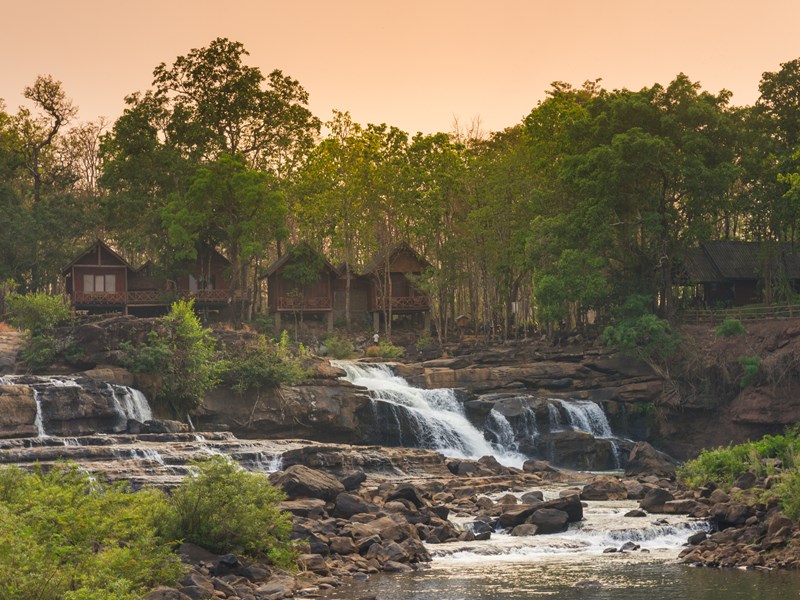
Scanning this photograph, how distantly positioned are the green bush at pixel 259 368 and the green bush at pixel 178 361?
86cm

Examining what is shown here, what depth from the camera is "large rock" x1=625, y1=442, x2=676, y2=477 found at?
144 feet

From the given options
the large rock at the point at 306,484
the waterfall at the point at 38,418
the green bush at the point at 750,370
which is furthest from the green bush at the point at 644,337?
the waterfall at the point at 38,418

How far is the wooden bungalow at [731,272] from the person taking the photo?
61.3 meters

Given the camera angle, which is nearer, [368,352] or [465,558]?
[465,558]

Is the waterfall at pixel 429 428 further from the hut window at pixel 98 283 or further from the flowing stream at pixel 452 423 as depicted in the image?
the hut window at pixel 98 283

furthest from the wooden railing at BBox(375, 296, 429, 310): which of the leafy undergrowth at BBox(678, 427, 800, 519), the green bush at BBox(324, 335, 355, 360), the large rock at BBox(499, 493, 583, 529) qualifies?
the large rock at BBox(499, 493, 583, 529)

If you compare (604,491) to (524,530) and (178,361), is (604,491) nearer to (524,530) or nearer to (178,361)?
(524,530)

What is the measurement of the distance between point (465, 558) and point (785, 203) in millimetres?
32557

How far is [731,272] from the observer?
62.9 meters

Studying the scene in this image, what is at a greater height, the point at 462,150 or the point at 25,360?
the point at 462,150

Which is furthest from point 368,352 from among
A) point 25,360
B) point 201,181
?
point 25,360

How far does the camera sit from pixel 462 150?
71000 mm

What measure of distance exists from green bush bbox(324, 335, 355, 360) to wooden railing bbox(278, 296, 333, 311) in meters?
5.89

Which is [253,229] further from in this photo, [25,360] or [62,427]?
[62,427]
